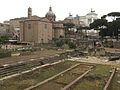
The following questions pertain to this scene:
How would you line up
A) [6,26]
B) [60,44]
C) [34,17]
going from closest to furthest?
[60,44]
[34,17]
[6,26]

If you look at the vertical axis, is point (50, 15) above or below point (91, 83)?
above

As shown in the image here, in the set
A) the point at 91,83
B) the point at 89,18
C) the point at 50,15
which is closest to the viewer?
the point at 91,83

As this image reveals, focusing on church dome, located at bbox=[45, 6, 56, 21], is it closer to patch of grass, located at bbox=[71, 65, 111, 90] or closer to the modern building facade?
the modern building facade

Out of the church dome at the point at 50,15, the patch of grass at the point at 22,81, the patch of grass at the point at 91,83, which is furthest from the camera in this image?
the church dome at the point at 50,15

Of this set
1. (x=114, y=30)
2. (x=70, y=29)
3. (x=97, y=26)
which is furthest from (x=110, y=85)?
(x=70, y=29)

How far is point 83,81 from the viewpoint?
17.5 metres

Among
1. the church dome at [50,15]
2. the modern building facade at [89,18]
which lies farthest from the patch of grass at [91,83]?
the modern building facade at [89,18]

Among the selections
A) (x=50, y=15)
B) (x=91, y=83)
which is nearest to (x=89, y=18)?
(x=50, y=15)

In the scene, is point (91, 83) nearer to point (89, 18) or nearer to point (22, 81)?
point (22, 81)

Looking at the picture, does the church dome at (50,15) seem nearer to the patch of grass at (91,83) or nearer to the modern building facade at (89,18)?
the modern building facade at (89,18)

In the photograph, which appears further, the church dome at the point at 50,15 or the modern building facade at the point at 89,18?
the modern building facade at the point at 89,18

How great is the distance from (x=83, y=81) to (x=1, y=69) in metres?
7.44

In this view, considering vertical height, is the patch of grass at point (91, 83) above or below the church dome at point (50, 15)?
below

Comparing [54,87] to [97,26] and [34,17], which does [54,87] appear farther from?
[97,26]
